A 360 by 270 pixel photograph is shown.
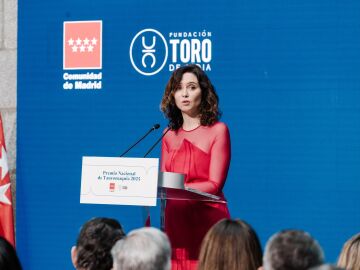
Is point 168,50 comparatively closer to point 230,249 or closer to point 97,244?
point 97,244

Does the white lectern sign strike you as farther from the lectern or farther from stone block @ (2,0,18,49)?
stone block @ (2,0,18,49)

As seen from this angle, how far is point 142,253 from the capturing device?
9.69ft

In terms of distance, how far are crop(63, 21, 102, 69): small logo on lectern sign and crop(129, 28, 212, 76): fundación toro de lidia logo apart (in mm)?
283

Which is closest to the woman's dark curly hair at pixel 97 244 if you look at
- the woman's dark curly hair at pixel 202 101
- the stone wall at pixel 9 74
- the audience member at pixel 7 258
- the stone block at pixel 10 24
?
the audience member at pixel 7 258

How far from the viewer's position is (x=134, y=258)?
9.67 feet

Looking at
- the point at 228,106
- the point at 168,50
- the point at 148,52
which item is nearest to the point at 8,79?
the point at 148,52

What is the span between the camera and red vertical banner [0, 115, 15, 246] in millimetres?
6285

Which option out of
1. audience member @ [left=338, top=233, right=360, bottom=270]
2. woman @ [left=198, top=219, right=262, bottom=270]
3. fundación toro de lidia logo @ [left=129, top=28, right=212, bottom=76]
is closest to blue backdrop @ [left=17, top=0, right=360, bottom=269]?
fundación toro de lidia logo @ [left=129, top=28, right=212, bottom=76]

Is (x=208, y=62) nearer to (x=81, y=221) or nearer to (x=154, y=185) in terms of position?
(x=81, y=221)

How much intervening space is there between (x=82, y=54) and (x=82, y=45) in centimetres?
7

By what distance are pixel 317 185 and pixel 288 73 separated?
0.79 m

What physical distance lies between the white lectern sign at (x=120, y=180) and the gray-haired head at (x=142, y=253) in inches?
45.7

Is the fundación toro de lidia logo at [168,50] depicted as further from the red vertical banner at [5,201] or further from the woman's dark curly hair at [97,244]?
the woman's dark curly hair at [97,244]

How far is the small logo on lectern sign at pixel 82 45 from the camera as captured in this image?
6352 millimetres
